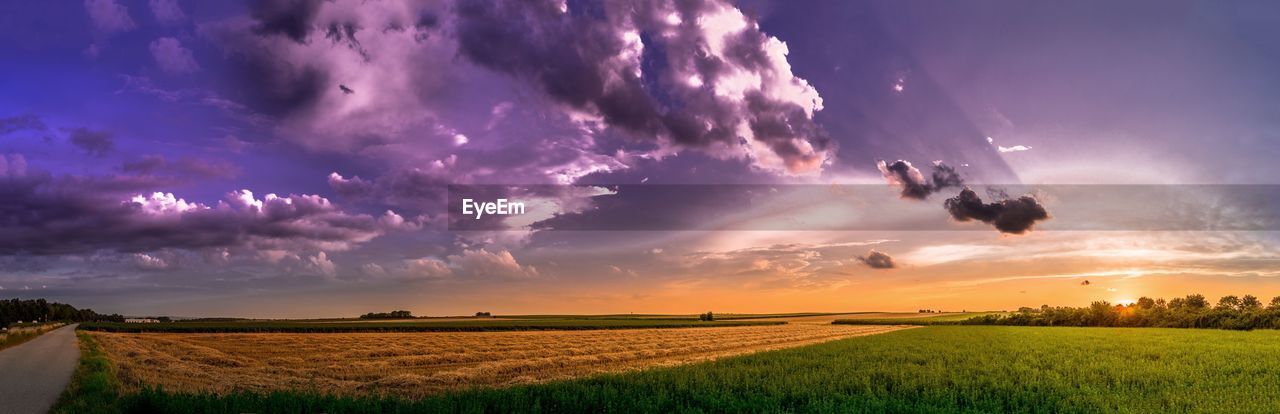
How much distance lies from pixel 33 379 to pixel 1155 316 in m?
91.4

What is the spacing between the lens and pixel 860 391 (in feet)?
62.5

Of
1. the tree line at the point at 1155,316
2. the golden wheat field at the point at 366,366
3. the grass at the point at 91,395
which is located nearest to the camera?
the grass at the point at 91,395

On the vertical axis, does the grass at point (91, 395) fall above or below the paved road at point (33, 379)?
above

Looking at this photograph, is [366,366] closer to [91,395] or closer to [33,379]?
[91,395]

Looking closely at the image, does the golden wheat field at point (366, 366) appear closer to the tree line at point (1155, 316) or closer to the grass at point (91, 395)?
the grass at point (91, 395)

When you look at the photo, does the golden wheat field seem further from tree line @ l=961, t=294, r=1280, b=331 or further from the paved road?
tree line @ l=961, t=294, r=1280, b=331

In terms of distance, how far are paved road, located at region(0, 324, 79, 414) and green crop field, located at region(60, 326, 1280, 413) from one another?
Result: 4850 millimetres

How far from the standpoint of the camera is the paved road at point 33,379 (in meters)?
19.8

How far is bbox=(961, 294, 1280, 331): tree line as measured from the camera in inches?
2618

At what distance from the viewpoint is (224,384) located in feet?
76.6

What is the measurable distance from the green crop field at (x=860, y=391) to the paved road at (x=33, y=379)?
4850 millimetres

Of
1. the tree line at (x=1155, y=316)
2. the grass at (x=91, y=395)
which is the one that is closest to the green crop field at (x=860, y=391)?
the grass at (x=91, y=395)

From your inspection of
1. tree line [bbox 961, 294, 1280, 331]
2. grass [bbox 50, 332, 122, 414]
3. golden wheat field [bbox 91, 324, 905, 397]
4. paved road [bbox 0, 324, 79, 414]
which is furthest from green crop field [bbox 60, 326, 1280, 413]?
tree line [bbox 961, 294, 1280, 331]

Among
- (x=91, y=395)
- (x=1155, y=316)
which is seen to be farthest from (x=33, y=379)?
(x=1155, y=316)
